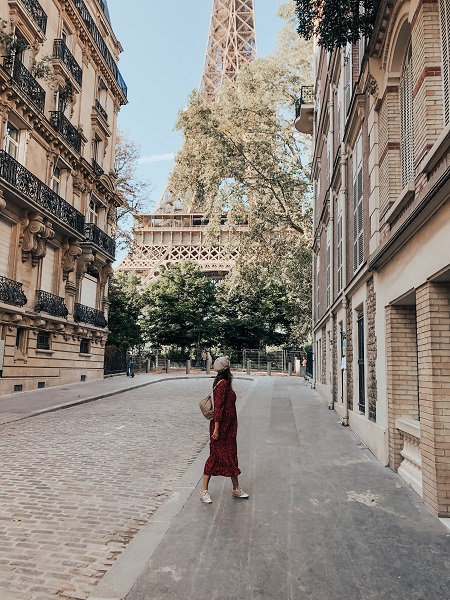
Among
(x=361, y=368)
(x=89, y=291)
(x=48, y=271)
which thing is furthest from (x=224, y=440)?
(x=89, y=291)

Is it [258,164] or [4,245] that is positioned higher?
[258,164]

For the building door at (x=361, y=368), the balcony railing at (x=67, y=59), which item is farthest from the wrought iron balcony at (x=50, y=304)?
the building door at (x=361, y=368)

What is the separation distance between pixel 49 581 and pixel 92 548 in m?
0.65

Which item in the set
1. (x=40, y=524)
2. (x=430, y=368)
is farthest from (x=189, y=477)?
(x=430, y=368)

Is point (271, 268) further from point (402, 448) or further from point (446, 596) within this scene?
point (446, 596)

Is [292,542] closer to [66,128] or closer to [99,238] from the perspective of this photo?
[66,128]

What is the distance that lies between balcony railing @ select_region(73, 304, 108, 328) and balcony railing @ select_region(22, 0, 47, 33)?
11356mm

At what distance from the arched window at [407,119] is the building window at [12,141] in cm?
1409

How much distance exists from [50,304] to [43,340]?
146 centimetres

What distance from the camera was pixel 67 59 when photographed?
2081 cm

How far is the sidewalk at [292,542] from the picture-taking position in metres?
3.44

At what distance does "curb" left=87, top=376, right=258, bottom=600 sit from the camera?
3.39 metres

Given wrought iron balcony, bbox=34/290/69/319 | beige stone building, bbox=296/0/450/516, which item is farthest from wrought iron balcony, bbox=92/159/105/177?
beige stone building, bbox=296/0/450/516

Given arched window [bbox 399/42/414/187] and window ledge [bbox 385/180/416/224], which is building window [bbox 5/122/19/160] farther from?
window ledge [bbox 385/180/416/224]
